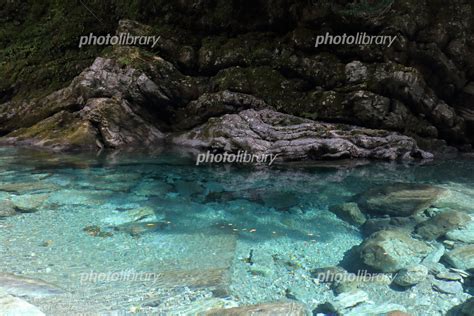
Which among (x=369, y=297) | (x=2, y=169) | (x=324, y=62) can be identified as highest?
(x=324, y=62)

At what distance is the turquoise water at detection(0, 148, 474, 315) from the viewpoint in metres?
6.54

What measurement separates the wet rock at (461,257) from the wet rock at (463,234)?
509 mm

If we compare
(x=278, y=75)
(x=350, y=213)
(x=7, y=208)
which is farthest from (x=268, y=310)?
(x=278, y=75)

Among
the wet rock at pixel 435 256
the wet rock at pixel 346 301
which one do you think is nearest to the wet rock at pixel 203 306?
the wet rock at pixel 346 301

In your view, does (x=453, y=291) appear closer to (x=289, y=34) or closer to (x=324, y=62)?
(x=324, y=62)

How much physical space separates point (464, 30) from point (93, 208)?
1802cm

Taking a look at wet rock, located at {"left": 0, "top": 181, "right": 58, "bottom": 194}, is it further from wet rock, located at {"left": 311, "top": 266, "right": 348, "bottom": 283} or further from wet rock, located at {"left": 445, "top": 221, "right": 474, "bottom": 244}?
wet rock, located at {"left": 445, "top": 221, "right": 474, "bottom": 244}

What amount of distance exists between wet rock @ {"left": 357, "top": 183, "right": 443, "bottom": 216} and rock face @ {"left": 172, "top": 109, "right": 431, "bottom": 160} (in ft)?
15.8

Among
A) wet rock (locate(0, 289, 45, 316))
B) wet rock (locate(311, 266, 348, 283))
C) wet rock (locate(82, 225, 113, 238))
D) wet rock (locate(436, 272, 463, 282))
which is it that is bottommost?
wet rock (locate(82, 225, 113, 238))

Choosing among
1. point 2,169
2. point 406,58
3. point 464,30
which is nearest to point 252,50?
point 406,58

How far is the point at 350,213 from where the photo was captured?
33.1ft

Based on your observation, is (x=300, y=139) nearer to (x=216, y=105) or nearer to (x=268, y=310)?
(x=216, y=105)

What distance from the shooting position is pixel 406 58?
59.9 feet

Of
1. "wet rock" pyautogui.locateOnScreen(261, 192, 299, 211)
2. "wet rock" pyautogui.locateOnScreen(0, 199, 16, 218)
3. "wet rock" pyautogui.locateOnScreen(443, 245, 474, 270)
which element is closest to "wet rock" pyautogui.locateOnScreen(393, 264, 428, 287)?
"wet rock" pyautogui.locateOnScreen(443, 245, 474, 270)
